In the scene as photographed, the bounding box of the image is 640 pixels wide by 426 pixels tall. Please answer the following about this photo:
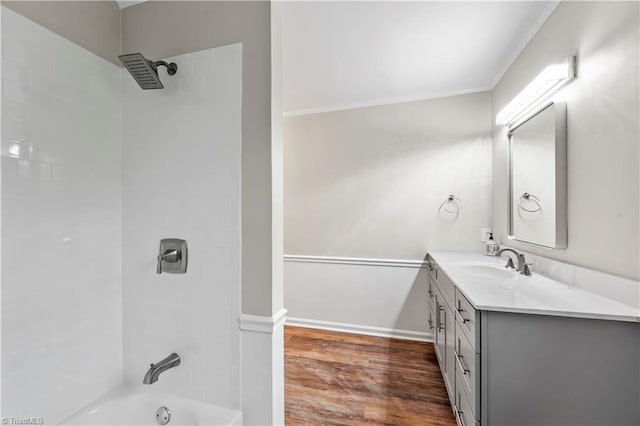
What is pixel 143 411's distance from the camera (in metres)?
1.39

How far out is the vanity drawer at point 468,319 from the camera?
1.18 metres

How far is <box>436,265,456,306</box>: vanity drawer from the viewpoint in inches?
65.2

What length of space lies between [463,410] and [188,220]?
66.8 inches

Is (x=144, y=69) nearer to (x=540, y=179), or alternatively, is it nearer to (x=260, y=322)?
(x=260, y=322)

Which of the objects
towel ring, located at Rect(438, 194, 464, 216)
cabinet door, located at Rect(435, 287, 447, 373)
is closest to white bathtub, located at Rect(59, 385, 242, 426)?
cabinet door, located at Rect(435, 287, 447, 373)

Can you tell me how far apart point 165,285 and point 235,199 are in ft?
1.98

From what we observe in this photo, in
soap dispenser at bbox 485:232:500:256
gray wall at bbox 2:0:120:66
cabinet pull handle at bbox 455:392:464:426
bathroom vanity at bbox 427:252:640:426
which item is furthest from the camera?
soap dispenser at bbox 485:232:500:256

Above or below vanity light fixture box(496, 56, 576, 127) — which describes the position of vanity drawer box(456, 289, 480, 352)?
below

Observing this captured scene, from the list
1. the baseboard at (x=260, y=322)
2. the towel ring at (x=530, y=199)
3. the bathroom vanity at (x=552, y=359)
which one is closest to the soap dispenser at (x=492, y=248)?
the towel ring at (x=530, y=199)

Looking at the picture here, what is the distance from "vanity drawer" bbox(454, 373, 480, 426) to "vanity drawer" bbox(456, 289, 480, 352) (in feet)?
1.03

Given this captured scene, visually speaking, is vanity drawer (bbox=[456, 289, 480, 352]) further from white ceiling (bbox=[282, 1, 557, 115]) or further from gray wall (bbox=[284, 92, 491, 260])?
white ceiling (bbox=[282, 1, 557, 115])

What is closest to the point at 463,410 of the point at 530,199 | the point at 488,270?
the point at 488,270

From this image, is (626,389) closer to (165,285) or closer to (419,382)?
(419,382)

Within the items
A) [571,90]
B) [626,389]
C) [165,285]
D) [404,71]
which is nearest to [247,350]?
[165,285]
